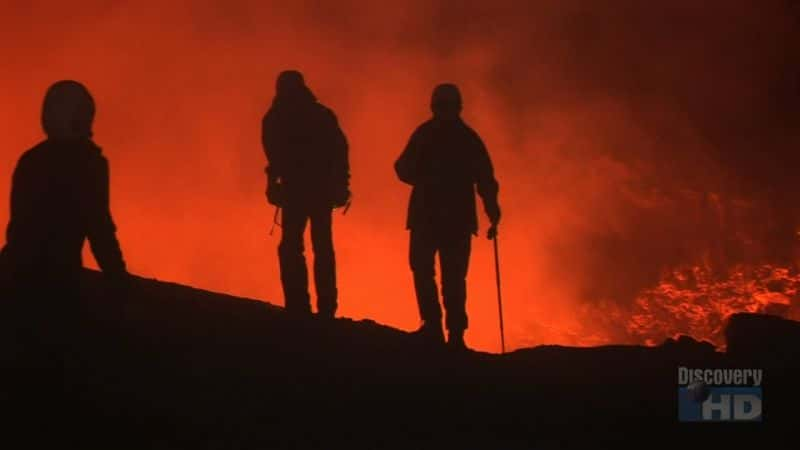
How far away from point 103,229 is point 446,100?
6102mm

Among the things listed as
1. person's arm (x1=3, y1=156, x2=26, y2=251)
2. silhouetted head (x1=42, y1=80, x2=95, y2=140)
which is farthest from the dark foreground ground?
silhouetted head (x1=42, y1=80, x2=95, y2=140)

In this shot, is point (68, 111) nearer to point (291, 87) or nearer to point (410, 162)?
point (410, 162)

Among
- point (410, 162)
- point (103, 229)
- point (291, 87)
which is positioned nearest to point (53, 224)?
point (103, 229)

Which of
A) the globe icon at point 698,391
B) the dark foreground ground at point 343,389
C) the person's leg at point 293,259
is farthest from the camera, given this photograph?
the person's leg at point 293,259

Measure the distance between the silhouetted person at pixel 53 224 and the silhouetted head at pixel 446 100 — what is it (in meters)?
6.03

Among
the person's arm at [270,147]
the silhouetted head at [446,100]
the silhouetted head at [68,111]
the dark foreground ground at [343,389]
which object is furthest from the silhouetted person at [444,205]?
the silhouetted head at [68,111]

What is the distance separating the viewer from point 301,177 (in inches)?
683

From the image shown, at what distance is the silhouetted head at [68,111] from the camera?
10297 mm

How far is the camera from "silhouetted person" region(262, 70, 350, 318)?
1725cm

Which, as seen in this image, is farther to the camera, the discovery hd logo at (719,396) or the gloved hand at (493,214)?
the gloved hand at (493,214)

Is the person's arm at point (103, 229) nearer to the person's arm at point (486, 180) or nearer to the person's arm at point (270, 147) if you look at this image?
the person's arm at point (486, 180)

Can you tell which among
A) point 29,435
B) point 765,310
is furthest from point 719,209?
point 29,435

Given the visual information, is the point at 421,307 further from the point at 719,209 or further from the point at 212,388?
the point at 719,209

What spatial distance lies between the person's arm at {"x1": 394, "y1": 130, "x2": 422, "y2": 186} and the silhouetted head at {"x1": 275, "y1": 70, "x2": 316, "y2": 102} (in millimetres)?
1642
